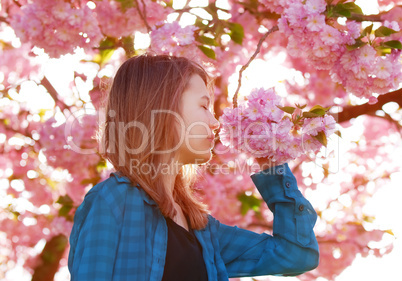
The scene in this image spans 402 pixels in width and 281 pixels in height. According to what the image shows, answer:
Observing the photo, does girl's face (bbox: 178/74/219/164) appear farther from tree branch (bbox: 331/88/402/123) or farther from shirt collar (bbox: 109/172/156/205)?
tree branch (bbox: 331/88/402/123)

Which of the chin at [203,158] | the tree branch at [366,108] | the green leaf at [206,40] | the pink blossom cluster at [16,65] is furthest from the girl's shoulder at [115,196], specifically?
the pink blossom cluster at [16,65]

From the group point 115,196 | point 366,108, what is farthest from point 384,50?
point 115,196

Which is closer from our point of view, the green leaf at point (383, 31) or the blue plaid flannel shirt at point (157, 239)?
the blue plaid flannel shirt at point (157, 239)

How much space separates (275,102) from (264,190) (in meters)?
0.38

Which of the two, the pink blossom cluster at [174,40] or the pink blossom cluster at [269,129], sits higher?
the pink blossom cluster at [174,40]

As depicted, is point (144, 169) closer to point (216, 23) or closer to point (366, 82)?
point (366, 82)

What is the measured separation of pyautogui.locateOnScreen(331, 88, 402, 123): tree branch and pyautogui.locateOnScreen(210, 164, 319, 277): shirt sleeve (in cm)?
123

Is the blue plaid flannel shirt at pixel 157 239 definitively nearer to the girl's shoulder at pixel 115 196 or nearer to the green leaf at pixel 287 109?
the girl's shoulder at pixel 115 196

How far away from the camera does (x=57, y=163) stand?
409 cm

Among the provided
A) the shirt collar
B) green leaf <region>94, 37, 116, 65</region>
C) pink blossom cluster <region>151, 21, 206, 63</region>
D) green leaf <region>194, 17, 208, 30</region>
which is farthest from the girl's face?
green leaf <region>94, 37, 116, 65</region>

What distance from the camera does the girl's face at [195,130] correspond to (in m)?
1.80

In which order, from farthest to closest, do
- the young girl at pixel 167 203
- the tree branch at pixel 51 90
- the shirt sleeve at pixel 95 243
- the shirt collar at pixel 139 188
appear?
1. the tree branch at pixel 51 90
2. the shirt collar at pixel 139 188
3. the young girl at pixel 167 203
4. the shirt sleeve at pixel 95 243

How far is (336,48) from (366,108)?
0.89 m

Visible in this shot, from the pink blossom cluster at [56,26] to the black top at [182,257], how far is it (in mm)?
1932
